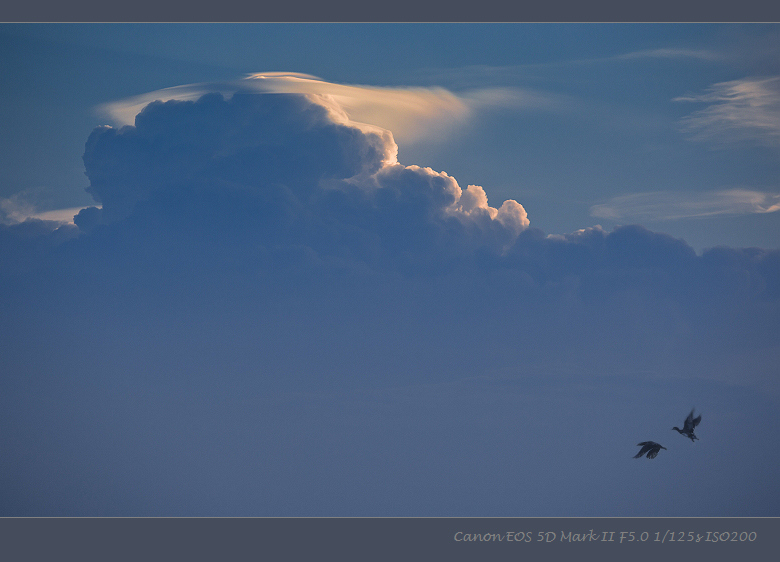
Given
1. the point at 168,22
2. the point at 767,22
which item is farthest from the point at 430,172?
the point at 767,22

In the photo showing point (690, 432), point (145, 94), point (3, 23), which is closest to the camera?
point (690, 432)

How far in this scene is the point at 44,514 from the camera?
976 inches

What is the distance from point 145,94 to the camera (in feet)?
80.0

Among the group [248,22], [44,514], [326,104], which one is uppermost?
[248,22]

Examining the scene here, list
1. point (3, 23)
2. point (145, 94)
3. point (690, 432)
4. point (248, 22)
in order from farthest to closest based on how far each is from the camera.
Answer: point (145, 94) < point (3, 23) < point (248, 22) < point (690, 432)

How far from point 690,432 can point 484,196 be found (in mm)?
12683

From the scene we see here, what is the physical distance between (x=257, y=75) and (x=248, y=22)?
2910 mm

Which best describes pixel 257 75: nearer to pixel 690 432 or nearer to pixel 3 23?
pixel 3 23

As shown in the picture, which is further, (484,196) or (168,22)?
(484,196)

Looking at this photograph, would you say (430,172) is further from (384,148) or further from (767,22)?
(767,22)

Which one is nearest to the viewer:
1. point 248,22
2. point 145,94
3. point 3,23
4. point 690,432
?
point 690,432
